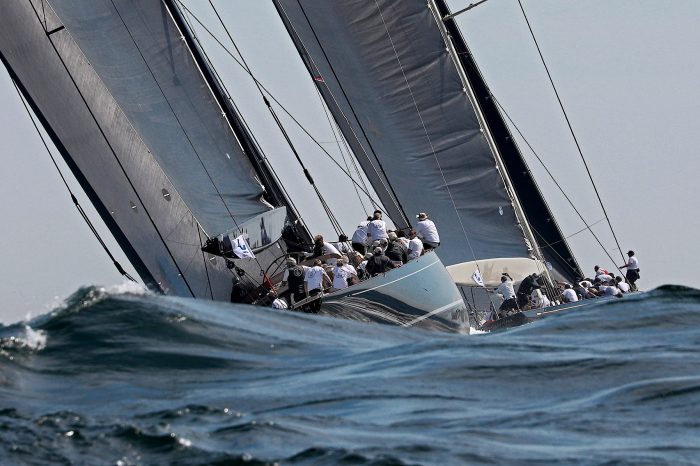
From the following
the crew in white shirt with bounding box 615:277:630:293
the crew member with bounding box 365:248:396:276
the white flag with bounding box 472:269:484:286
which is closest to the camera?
the crew member with bounding box 365:248:396:276

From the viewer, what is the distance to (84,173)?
2058 centimetres

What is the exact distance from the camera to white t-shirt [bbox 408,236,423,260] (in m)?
20.2

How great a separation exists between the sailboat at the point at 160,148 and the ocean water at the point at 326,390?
27.2 ft

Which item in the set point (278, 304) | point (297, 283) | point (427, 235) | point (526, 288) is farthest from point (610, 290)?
point (278, 304)

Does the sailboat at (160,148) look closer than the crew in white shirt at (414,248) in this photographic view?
No

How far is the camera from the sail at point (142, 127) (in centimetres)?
2067

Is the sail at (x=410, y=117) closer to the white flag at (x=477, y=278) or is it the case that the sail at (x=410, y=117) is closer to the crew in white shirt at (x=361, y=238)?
the white flag at (x=477, y=278)

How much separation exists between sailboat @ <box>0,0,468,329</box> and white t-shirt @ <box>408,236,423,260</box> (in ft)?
0.71

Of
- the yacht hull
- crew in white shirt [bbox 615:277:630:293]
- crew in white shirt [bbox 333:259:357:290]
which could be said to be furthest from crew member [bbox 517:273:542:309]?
crew in white shirt [bbox 333:259:357:290]

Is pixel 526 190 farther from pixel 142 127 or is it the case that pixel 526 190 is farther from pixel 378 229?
pixel 142 127

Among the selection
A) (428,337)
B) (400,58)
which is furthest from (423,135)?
(428,337)

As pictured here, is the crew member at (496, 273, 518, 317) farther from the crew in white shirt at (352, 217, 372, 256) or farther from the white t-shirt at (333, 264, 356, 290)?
the white t-shirt at (333, 264, 356, 290)

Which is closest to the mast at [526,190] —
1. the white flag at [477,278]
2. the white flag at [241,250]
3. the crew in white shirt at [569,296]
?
the white flag at [477,278]

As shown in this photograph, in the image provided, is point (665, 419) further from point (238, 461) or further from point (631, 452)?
point (238, 461)
